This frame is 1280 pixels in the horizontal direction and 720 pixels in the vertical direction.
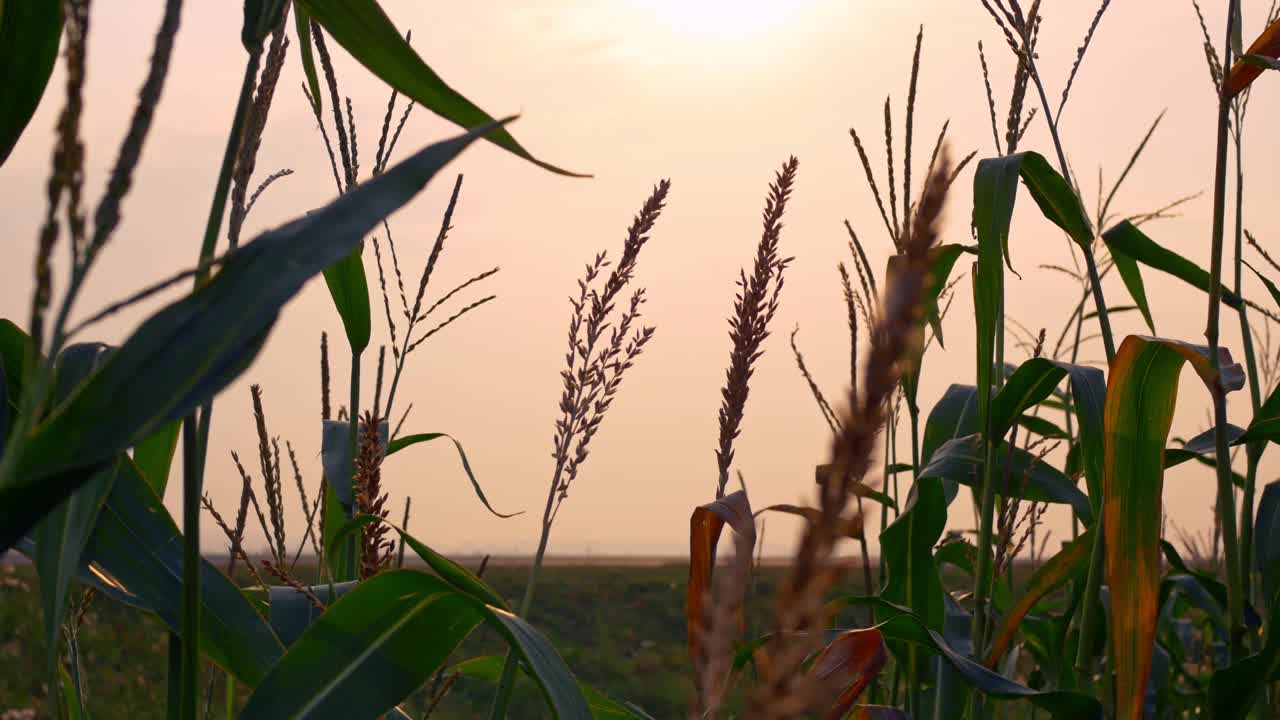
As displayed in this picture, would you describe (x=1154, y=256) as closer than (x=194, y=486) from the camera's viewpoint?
No

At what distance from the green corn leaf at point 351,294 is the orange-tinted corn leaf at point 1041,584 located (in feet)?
3.04

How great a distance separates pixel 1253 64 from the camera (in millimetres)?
1394

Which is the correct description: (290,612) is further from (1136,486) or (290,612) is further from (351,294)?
(1136,486)

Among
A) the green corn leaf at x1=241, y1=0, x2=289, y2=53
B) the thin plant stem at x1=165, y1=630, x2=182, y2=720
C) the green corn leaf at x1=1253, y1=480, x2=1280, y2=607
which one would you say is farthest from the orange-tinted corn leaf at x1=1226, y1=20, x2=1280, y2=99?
the thin plant stem at x1=165, y1=630, x2=182, y2=720

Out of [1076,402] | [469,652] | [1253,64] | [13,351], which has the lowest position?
[469,652]

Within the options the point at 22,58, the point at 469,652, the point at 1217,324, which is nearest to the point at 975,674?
the point at 1217,324

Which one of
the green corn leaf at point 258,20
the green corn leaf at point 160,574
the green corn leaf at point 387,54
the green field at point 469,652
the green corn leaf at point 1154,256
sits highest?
the green corn leaf at point 1154,256

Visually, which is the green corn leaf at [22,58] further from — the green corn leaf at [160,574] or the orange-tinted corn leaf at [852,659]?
the orange-tinted corn leaf at [852,659]

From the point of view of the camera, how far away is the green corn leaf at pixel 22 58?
2.14 ft

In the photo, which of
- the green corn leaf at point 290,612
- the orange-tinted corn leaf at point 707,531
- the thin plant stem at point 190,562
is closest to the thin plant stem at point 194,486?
the thin plant stem at point 190,562

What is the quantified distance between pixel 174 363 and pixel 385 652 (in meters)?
0.41

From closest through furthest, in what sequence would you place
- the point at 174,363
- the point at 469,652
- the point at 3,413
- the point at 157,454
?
the point at 174,363 < the point at 3,413 < the point at 157,454 < the point at 469,652

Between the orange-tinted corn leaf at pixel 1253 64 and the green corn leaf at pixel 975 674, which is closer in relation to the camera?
the green corn leaf at pixel 975 674

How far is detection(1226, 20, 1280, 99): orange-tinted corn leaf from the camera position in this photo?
1389mm
